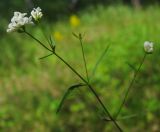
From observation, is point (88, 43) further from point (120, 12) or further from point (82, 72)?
point (120, 12)

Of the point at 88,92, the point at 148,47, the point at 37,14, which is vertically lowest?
the point at 88,92

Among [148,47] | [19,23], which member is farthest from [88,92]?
[19,23]

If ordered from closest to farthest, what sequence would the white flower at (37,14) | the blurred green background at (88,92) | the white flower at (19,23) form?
the white flower at (19,23)
the white flower at (37,14)
the blurred green background at (88,92)

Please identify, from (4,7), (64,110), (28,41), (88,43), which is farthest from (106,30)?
(4,7)

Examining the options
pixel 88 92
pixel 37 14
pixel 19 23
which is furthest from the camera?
pixel 88 92

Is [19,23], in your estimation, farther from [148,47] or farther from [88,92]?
[88,92]

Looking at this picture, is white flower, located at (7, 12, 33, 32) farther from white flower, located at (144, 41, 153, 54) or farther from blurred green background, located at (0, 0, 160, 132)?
blurred green background, located at (0, 0, 160, 132)

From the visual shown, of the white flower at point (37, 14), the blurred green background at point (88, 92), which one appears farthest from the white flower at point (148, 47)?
the blurred green background at point (88, 92)

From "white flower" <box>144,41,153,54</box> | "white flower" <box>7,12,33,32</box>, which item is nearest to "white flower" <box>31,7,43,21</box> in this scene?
"white flower" <box>7,12,33,32</box>

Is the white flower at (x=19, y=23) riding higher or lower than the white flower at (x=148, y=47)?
higher

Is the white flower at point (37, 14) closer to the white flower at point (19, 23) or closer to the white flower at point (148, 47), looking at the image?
the white flower at point (19, 23)

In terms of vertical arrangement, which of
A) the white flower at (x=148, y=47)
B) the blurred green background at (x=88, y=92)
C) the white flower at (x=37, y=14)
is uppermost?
the white flower at (x=37, y=14)

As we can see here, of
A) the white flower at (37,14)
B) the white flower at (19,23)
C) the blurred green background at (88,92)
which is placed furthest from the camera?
the blurred green background at (88,92)

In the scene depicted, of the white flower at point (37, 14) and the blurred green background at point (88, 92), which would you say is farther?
the blurred green background at point (88, 92)
